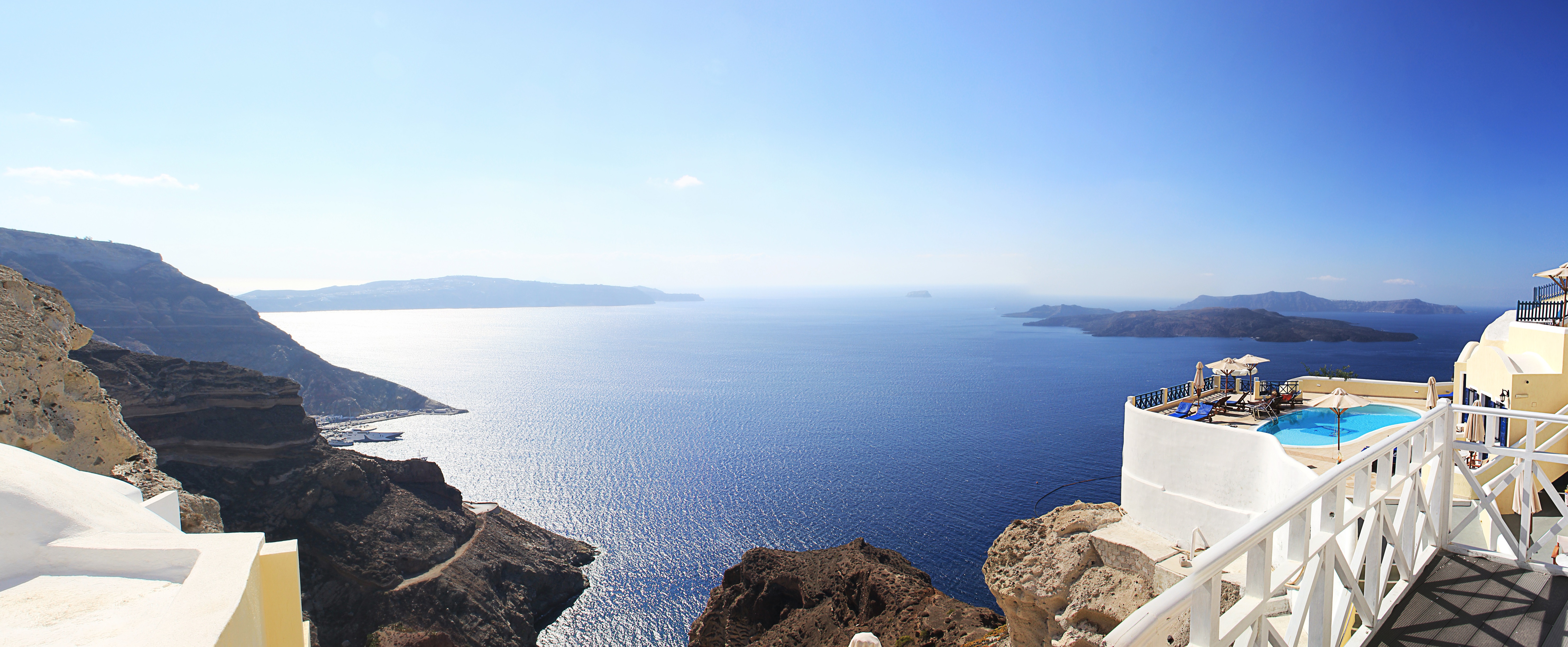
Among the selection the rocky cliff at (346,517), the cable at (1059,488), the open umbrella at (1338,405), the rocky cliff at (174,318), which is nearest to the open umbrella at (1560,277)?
the open umbrella at (1338,405)

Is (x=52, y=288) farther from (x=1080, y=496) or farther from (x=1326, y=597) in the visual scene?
(x=1080, y=496)

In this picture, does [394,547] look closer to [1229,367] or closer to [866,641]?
[866,641]

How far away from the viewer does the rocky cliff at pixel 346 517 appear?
29.2 meters

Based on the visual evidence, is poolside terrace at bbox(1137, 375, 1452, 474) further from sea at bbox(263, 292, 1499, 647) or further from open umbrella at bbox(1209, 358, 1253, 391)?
sea at bbox(263, 292, 1499, 647)

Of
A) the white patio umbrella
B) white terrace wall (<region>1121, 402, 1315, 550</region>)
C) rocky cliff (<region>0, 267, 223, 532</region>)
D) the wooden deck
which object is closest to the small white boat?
rocky cliff (<region>0, 267, 223, 532</region>)

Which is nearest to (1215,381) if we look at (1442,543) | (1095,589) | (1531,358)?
(1531,358)

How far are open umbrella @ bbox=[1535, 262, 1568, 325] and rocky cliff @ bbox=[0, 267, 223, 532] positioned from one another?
23530 millimetres

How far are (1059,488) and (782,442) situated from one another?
924 inches

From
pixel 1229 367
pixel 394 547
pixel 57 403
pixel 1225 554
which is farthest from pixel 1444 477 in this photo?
pixel 394 547

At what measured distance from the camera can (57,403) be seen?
26.0 feet

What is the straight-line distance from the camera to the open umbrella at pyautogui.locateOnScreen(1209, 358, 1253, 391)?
20375 mm

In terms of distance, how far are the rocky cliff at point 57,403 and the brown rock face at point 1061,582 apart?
1425cm

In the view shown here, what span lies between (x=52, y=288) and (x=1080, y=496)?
3897 cm

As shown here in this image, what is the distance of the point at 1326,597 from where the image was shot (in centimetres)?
303
